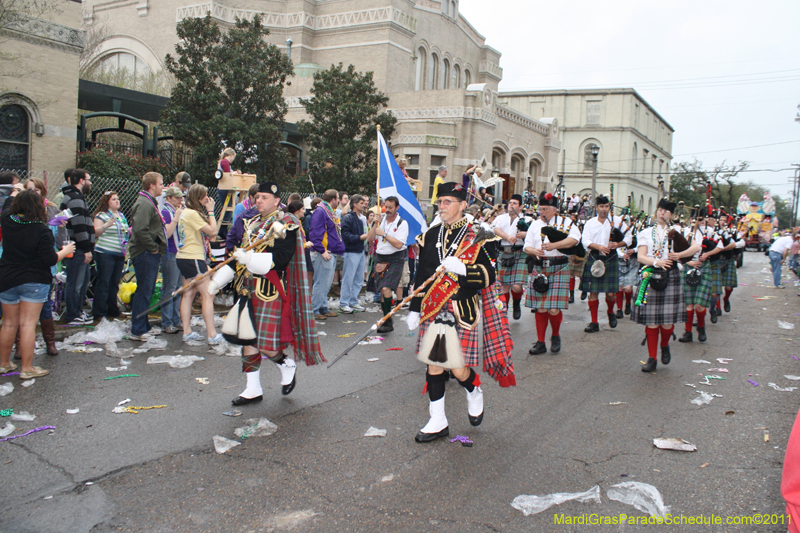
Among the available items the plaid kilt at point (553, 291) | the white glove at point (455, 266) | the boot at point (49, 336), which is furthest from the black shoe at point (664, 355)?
the boot at point (49, 336)

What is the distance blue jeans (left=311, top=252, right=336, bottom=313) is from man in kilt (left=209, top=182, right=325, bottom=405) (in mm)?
4108

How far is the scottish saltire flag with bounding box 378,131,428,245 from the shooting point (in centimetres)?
793

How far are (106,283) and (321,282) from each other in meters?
3.20

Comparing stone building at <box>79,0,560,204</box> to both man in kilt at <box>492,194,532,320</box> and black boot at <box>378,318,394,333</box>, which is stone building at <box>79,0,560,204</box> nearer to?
man in kilt at <box>492,194,532,320</box>

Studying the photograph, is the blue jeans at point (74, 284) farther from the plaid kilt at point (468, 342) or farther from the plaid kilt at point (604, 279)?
the plaid kilt at point (604, 279)

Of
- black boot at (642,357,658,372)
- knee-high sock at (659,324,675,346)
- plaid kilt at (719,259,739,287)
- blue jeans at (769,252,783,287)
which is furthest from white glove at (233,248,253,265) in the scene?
blue jeans at (769,252,783,287)

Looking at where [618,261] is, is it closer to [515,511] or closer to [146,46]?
[515,511]

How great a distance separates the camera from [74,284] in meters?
7.39

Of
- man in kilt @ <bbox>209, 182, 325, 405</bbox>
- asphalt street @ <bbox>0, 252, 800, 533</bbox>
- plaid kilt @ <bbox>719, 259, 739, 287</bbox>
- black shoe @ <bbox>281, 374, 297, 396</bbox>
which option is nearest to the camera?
asphalt street @ <bbox>0, 252, 800, 533</bbox>

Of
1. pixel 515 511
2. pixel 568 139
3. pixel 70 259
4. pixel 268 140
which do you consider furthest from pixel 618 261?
pixel 568 139

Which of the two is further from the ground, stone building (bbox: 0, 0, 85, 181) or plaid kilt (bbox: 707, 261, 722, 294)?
stone building (bbox: 0, 0, 85, 181)

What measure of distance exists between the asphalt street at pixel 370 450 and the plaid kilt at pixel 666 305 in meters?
0.64

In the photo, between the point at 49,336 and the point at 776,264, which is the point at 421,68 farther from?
the point at 49,336

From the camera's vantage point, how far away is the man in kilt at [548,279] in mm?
7309
